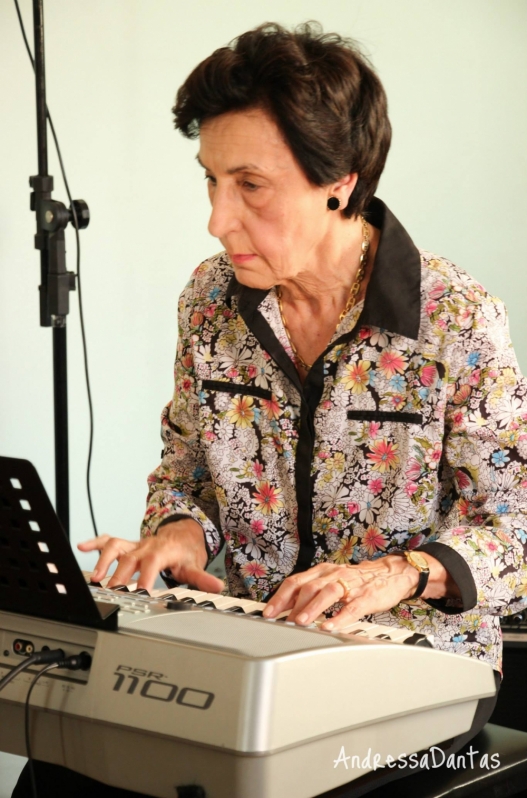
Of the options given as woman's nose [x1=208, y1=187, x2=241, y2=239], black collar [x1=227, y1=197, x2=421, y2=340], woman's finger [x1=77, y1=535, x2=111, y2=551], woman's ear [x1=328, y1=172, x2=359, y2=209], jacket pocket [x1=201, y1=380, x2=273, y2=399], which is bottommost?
woman's finger [x1=77, y1=535, x2=111, y2=551]

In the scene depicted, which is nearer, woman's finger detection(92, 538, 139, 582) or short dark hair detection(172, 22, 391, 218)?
woman's finger detection(92, 538, 139, 582)

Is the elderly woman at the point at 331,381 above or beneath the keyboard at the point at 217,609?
above

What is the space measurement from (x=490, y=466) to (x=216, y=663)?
0.68 metres

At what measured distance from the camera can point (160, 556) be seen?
54.0 inches

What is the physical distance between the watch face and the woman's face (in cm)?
47

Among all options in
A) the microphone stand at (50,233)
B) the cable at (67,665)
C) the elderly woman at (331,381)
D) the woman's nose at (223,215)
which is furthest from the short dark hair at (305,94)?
the cable at (67,665)

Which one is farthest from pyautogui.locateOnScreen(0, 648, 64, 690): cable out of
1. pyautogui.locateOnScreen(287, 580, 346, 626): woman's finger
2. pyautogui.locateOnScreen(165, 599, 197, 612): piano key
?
pyautogui.locateOnScreen(287, 580, 346, 626): woman's finger

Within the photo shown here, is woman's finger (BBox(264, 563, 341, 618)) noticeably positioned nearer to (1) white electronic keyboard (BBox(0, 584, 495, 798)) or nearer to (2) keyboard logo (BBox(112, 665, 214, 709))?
(1) white electronic keyboard (BBox(0, 584, 495, 798))

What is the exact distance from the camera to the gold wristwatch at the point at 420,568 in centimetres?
124

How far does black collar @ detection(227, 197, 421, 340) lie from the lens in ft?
4.74

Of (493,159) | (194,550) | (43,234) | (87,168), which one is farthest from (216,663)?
(493,159)

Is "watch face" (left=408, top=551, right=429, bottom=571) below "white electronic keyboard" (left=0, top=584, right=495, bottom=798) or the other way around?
the other way around

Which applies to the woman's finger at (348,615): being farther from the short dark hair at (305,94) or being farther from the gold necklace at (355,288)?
the short dark hair at (305,94)

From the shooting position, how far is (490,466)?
4.54ft
